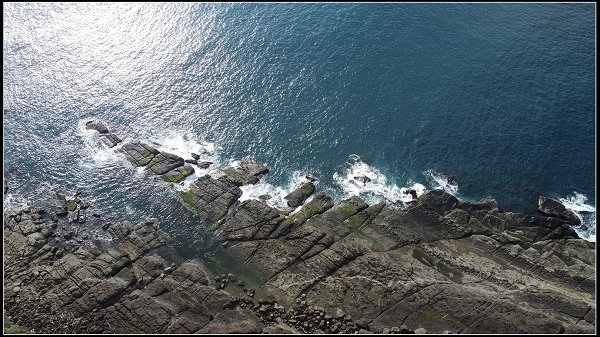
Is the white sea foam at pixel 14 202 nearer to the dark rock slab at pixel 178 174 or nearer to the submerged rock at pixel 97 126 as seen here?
the submerged rock at pixel 97 126

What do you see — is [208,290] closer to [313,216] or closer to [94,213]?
[313,216]

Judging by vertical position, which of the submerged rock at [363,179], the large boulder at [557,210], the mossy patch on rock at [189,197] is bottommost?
the large boulder at [557,210]

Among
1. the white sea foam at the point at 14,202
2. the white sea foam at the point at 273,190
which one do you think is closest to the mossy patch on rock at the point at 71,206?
the white sea foam at the point at 14,202

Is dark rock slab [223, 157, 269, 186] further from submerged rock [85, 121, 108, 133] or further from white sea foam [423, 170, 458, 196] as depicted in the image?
white sea foam [423, 170, 458, 196]

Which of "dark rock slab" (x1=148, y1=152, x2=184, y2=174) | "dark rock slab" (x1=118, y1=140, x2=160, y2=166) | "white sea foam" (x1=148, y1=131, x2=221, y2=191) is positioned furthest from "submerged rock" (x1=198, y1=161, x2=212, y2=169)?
"dark rock slab" (x1=118, y1=140, x2=160, y2=166)

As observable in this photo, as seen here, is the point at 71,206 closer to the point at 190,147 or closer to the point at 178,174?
the point at 178,174

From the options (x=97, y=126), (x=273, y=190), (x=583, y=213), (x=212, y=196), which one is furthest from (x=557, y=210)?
(x=97, y=126)

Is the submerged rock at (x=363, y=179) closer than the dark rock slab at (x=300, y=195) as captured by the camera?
No
